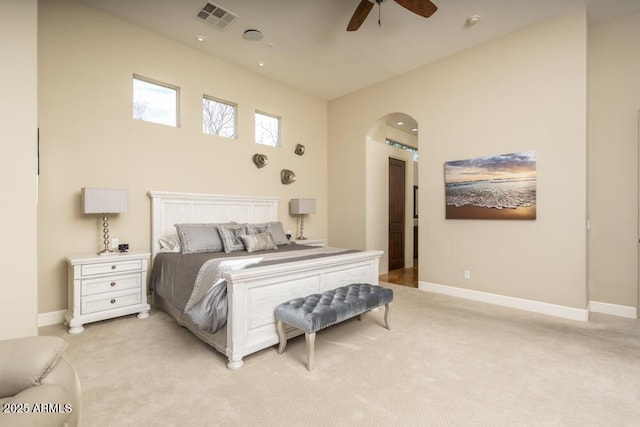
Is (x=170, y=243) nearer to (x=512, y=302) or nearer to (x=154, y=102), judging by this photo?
(x=154, y=102)

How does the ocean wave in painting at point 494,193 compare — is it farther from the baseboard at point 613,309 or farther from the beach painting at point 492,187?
the baseboard at point 613,309

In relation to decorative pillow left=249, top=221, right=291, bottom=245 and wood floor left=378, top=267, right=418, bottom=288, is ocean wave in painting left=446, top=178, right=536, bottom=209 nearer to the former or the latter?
wood floor left=378, top=267, right=418, bottom=288

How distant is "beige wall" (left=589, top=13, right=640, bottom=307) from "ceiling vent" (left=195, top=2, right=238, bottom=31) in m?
4.44

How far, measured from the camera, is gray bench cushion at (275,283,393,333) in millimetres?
2236

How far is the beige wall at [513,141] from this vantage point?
336cm

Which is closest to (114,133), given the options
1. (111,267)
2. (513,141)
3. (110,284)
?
(111,267)

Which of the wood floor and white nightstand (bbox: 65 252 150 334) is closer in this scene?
white nightstand (bbox: 65 252 150 334)

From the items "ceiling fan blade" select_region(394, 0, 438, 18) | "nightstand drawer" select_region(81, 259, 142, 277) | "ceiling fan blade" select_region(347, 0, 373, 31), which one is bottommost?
"nightstand drawer" select_region(81, 259, 142, 277)

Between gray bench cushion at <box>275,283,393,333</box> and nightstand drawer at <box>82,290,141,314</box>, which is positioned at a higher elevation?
gray bench cushion at <box>275,283,393,333</box>

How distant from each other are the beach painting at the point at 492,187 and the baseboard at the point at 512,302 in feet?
3.38

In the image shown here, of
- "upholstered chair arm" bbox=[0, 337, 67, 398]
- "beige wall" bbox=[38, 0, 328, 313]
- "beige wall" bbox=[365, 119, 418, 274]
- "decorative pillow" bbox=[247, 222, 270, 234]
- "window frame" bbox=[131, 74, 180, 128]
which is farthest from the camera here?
"beige wall" bbox=[365, 119, 418, 274]

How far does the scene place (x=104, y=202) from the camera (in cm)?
314

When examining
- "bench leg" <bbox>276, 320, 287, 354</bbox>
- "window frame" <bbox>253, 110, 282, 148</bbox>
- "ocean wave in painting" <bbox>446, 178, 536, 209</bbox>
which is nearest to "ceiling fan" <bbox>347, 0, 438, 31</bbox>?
"ocean wave in painting" <bbox>446, 178, 536, 209</bbox>

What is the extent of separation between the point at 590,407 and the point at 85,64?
5.39m
